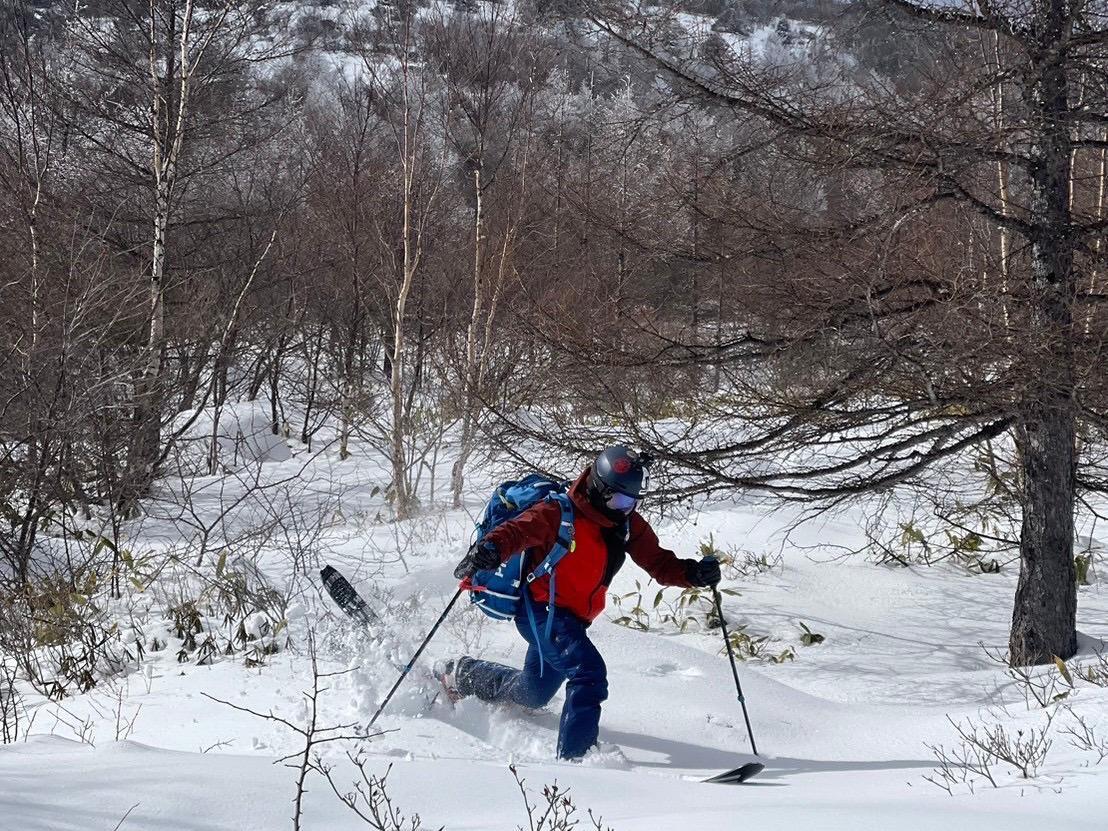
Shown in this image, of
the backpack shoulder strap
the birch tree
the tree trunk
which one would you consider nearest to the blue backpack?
the backpack shoulder strap

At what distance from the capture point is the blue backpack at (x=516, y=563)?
4207mm

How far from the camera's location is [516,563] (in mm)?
4324

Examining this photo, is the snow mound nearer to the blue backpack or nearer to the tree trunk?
the blue backpack

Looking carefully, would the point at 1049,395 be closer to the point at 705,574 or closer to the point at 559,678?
the point at 705,574

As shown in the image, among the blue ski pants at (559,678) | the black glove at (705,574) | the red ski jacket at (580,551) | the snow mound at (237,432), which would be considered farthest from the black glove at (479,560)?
the snow mound at (237,432)

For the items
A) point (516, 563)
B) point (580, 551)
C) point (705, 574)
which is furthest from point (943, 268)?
point (516, 563)

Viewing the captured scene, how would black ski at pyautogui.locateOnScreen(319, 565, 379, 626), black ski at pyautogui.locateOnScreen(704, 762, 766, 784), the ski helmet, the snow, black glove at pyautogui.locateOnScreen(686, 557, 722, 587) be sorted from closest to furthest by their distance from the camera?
Result: the snow
black ski at pyautogui.locateOnScreen(704, 762, 766, 784)
the ski helmet
black glove at pyautogui.locateOnScreen(686, 557, 722, 587)
black ski at pyautogui.locateOnScreen(319, 565, 379, 626)

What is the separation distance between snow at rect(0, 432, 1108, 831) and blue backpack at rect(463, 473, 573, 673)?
536mm

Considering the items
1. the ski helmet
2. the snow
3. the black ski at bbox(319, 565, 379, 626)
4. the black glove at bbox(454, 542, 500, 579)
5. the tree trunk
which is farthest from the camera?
the black ski at bbox(319, 565, 379, 626)

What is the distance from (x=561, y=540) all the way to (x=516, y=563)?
10.7 inches

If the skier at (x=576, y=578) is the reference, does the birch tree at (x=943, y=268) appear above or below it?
above

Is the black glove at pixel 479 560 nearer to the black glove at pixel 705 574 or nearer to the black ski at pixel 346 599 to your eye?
the black glove at pixel 705 574

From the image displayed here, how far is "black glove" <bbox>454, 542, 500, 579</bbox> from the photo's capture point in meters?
3.83

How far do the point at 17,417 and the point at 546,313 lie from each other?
13.1ft
